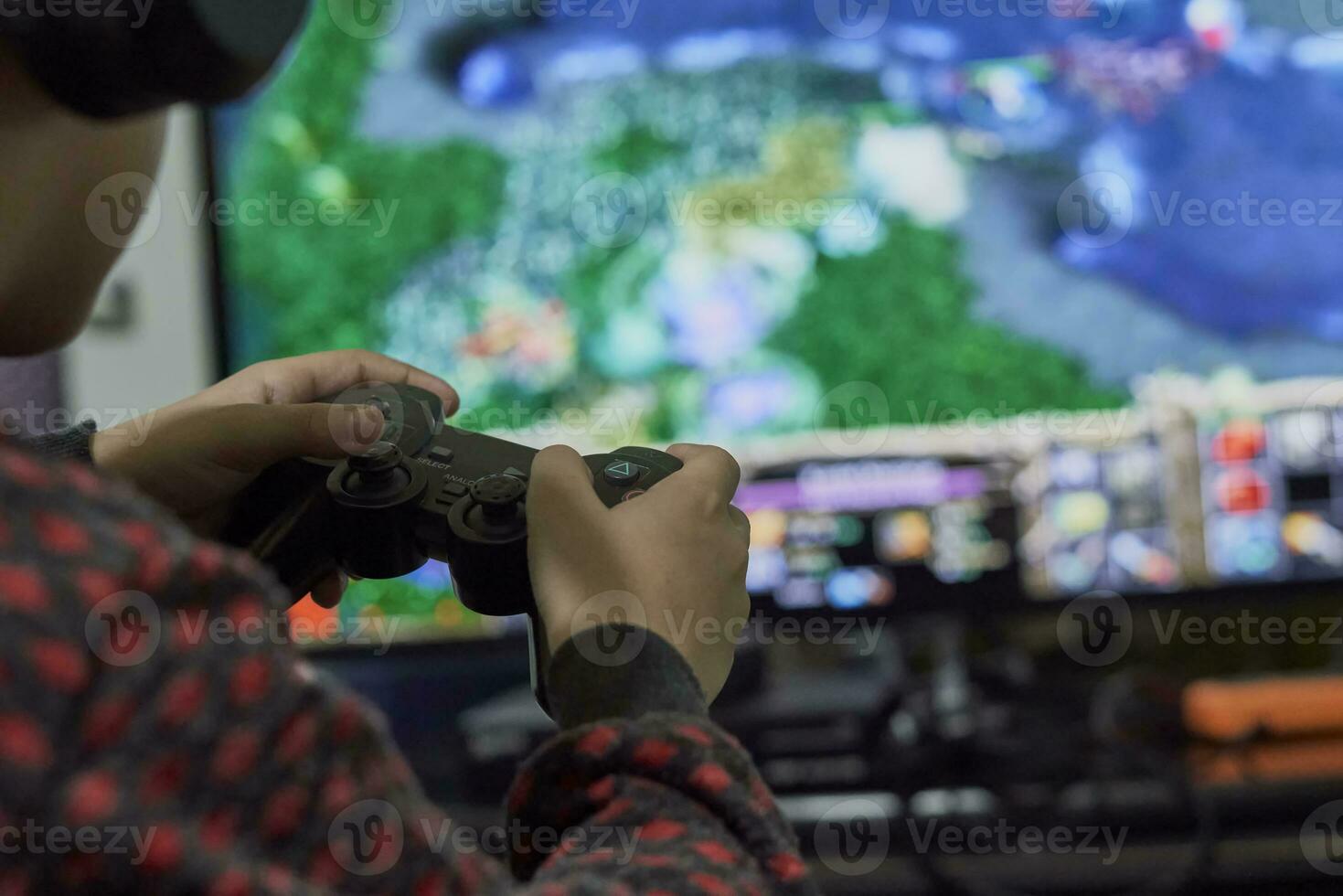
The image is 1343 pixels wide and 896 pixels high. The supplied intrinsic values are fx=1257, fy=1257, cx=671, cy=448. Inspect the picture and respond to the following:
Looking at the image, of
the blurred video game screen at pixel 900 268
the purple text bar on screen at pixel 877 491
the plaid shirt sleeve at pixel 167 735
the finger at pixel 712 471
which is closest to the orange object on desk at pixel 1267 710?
the blurred video game screen at pixel 900 268

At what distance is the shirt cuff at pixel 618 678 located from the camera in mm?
385

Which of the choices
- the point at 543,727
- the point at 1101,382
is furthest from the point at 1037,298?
the point at 543,727

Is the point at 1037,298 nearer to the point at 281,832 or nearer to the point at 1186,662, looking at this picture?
the point at 1186,662

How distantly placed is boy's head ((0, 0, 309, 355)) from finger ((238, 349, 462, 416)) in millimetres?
196

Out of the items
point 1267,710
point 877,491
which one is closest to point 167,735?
point 877,491

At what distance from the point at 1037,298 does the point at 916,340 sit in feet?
0.36

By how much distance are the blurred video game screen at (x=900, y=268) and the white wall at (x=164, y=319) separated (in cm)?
13

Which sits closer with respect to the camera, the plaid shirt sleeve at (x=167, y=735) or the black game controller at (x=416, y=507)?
the plaid shirt sleeve at (x=167, y=735)

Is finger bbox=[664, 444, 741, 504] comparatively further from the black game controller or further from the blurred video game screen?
the blurred video game screen

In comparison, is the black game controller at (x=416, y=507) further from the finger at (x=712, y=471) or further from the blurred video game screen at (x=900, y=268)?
the blurred video game screen at (x=900, y=268)

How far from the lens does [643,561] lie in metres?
→ 0.42

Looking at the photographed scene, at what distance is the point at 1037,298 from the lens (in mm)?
1088

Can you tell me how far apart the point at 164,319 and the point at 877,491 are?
0.71 metres

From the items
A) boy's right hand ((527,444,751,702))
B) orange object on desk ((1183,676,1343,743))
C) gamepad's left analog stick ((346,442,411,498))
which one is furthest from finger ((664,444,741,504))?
orange object on desk ((1183,676,1343,743))
